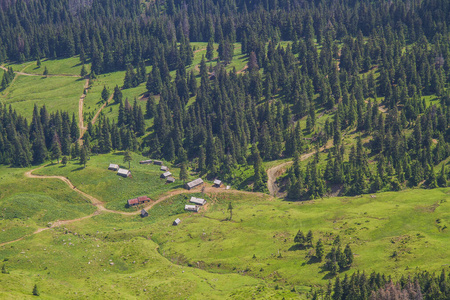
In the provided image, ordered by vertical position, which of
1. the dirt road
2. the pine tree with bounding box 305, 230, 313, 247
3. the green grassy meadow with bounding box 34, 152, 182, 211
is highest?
the green grassy meadow with bounding box 34, 152, 182, 211

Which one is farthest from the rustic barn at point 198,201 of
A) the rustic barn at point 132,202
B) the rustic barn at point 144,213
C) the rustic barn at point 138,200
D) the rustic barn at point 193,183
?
the rustic barn at point 132,202

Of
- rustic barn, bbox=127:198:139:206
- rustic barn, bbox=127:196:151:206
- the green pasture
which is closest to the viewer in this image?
the green pasture

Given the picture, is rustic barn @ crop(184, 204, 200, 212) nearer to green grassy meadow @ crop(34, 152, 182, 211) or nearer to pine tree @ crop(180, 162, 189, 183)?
green grassy meadow @ crop(34, 152, 182, 211)

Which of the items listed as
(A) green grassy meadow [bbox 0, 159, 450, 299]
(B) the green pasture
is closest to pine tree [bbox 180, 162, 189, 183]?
(A) green grassy meadow [bbox 0, 159, 450, 299]

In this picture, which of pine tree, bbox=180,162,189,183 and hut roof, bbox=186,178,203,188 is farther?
pine tree, bbox=180,162,189,183

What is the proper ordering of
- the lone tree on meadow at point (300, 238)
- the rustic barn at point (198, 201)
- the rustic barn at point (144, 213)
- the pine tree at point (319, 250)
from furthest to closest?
the rustic barn at point (198, 201), the rustic barn at point (144, 213), the lone tree on meadow at point (300, 238), the pine tree at point (319, 250)

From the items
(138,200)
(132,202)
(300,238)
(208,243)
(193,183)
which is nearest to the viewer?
(300,238)

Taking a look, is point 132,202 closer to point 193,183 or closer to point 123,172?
point 123,172

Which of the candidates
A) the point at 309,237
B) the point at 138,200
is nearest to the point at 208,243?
the point at 309,237

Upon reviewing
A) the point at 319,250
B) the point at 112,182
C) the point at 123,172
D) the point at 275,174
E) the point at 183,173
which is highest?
the point at 123,172

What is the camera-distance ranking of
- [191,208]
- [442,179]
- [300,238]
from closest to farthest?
[300,238] < [191,208] < [442,179]

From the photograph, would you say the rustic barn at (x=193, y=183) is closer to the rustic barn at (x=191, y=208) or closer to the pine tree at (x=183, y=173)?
the pine tree at (x=183, y=173)

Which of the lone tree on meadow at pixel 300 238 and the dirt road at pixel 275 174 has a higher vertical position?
the lone tree on meadow at pixel 300 238
